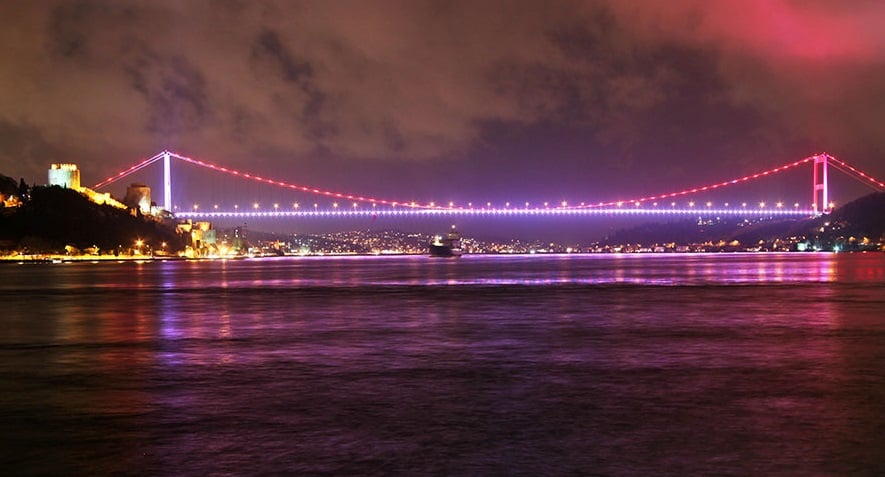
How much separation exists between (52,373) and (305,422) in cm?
494

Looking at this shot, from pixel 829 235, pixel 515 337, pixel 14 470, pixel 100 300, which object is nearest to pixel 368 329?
pixel 515 337

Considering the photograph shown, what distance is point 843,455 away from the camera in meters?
A: 6.31

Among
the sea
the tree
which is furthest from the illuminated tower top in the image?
the sea

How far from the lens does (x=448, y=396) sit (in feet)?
29.0

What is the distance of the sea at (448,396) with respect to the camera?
6.27 meters

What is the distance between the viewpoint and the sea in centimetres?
627

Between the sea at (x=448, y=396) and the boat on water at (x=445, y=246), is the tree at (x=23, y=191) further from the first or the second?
the sea at (x=448, y=396)

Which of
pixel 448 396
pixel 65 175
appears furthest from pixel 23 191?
pixel 448 396

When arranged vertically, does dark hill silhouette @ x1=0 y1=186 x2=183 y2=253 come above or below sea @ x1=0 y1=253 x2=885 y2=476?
above

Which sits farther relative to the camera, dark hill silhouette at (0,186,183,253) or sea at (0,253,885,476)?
dark hill silhouette at (0,186,183,253)

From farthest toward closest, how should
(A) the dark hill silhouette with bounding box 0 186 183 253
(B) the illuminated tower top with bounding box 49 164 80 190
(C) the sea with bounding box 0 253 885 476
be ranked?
(B) the illuminated tower top with bounding box 49 164 80 190 < (A) the dark hill silhouette with bounding box 0 186 183 253 < (C) the sea with bounding box 0 253 885 476

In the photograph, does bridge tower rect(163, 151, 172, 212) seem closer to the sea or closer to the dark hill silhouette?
the dark hill silhouette

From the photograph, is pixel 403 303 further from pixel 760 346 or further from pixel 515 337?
pixel 760 346

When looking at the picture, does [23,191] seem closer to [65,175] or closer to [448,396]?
[65,175]
